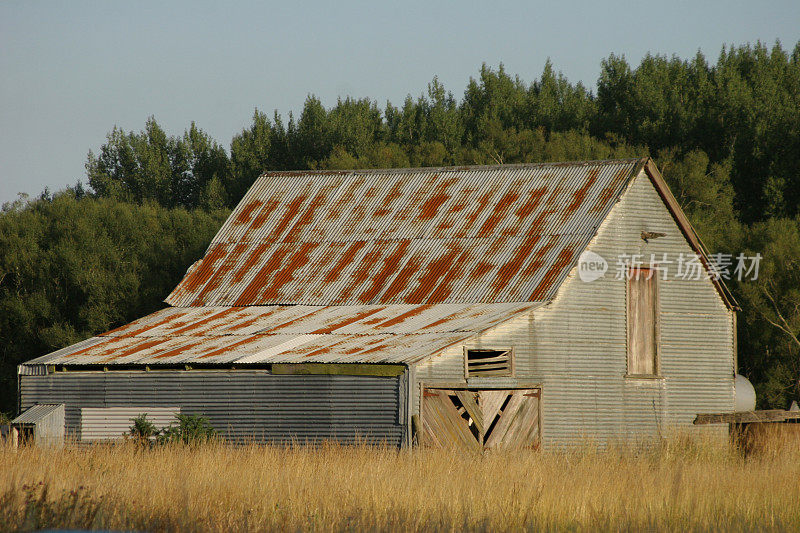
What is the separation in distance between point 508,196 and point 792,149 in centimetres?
2077

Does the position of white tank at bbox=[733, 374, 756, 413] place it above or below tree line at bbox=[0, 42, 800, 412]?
below

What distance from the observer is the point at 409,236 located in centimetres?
3088

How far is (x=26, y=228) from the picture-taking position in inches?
1908

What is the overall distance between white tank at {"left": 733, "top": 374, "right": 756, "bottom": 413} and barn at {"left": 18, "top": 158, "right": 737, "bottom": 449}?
980mm

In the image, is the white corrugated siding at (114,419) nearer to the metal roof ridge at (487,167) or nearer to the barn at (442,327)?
the barn at (442,327)

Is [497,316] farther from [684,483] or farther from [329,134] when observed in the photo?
[329,134]

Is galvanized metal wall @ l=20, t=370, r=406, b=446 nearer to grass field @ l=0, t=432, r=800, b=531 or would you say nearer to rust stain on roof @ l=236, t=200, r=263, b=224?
grass field @ l=0, t=432, r=800, b=531

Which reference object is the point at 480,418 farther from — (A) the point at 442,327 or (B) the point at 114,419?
(B) the point at 114,419

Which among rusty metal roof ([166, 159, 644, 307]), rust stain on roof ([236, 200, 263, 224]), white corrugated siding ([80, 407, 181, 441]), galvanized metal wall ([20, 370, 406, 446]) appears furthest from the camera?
rust stain on roof ([236, 200, 263, 224])

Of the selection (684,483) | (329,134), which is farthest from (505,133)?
(684,483)

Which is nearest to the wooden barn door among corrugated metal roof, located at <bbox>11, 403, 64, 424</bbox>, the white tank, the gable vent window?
the gable vent window

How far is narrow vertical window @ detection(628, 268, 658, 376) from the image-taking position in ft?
91.5

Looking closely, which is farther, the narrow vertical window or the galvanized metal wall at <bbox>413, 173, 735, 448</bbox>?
the narrow vertical window

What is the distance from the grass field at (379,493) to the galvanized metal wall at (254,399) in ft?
8.79
